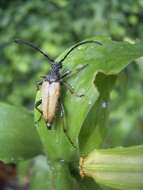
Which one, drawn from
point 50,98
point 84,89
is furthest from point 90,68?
point 50,98

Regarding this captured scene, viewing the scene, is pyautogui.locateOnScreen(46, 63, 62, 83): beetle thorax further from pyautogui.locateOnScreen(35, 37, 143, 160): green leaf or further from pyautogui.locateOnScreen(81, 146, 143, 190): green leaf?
pyautogui.locateOnScreen(81, 146, 143, 190): green leaf

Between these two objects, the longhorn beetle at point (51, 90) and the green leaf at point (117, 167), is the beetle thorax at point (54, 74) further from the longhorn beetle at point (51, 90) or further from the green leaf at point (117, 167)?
the green leaf at point (117, 167)

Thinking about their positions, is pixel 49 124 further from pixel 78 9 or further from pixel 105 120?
pixel 78 9

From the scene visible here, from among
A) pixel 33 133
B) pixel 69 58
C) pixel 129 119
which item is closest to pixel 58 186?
pixel 33 133

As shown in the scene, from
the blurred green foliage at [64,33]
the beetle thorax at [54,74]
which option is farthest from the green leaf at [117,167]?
the blurred green foliage at [64,33]

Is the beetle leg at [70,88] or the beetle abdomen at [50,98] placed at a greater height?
the beetle leg at [70,88]

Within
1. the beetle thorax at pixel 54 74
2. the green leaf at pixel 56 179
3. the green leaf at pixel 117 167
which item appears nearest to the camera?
the green leaf at pixel 117 167

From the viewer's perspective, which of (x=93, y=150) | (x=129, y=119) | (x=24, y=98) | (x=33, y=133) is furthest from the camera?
(x=24, y=98)
